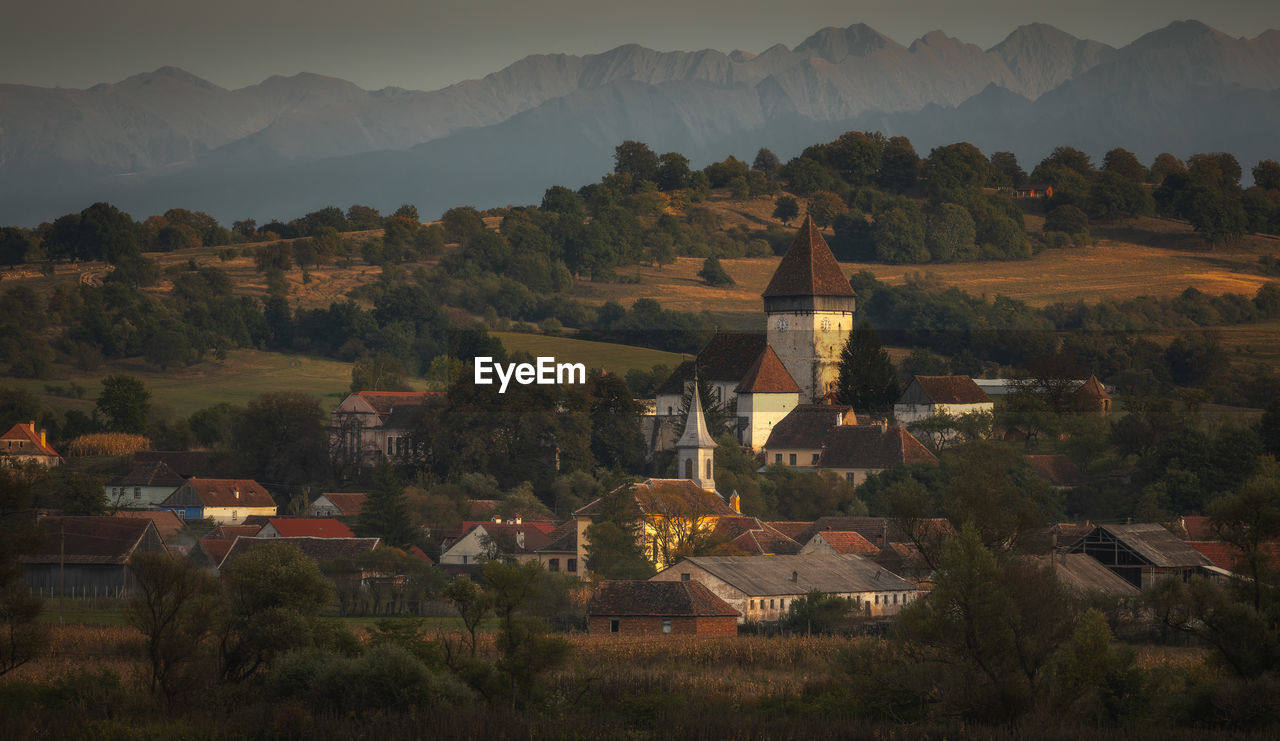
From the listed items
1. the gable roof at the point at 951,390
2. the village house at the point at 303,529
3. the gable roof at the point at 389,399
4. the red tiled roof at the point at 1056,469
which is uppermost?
the gable roof at the point at 951,390

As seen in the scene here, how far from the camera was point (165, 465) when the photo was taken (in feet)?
297

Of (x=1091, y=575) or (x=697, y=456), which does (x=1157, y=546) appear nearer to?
(x=1091, y=575)

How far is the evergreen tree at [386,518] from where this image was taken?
75000 millimetres

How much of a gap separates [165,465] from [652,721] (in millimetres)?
56306

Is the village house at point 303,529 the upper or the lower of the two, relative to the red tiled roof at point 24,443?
lower

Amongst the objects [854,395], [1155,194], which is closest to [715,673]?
[854,395]

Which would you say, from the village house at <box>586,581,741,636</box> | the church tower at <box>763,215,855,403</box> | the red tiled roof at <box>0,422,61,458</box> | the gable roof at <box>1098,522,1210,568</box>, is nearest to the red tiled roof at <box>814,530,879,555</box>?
the gable roof at <box>1098,522,1210,568</box>

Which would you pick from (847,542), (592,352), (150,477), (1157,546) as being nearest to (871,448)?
(847,542)

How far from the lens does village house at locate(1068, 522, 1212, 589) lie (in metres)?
63.6

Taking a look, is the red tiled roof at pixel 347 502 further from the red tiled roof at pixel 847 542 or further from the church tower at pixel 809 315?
the church tower at pixel 809 315

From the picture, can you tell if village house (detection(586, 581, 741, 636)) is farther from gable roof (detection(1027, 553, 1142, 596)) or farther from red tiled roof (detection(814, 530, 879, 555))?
red tiled roof (detection(814, 530, 879, 555))

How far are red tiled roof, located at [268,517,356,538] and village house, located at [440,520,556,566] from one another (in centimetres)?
434

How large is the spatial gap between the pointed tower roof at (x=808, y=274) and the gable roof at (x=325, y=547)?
114 ft

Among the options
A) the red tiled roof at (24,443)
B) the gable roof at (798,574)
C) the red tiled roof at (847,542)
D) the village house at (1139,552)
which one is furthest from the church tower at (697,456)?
the red tiled roof at (24,443)
